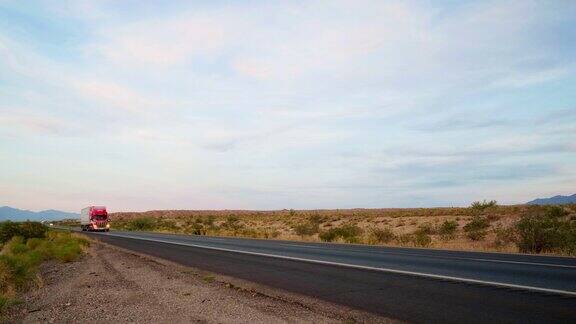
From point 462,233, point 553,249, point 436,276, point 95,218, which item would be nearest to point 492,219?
point 462,233

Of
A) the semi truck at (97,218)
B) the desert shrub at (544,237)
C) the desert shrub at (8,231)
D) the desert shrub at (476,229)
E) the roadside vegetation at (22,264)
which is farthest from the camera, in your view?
the semi truck at (97,218)

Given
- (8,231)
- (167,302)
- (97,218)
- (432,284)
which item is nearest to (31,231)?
(8,231)

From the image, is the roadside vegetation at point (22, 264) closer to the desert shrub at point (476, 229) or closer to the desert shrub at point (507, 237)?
the desert shrub at point (507, 237)

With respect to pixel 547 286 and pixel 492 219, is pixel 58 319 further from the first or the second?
pixel 492 219

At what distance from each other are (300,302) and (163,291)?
3850 millimetres

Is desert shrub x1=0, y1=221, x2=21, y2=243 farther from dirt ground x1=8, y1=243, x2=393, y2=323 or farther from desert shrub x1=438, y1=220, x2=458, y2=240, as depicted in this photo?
desert shrub x1=438, y1=220, x2=458, y2=240

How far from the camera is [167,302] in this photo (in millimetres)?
10430

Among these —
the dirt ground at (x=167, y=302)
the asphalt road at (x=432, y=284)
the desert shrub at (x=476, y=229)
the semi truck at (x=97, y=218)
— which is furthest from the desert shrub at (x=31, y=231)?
the desert shrub at (x=476, y=229)

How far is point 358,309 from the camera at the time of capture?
914 centimetres

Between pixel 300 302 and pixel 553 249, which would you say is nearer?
pixel 300 302

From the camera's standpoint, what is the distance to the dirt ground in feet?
28.7

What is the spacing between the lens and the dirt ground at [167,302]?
8.76 m

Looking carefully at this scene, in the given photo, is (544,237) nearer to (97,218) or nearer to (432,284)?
(432,284)

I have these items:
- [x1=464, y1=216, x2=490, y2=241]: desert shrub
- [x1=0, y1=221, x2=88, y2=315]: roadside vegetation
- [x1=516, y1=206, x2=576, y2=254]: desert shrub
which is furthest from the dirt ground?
[x1=464, y1=216, x2=490, y2=241]: desert shrub
